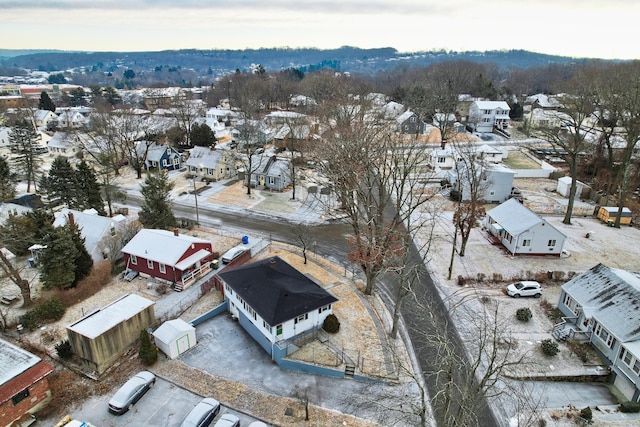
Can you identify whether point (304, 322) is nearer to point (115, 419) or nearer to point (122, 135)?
point (115, 419)

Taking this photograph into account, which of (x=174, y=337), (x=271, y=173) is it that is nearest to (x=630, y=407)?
(x=174, y=337)

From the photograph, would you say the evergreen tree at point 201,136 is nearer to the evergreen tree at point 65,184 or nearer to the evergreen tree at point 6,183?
the evergreen tree at point 6,183

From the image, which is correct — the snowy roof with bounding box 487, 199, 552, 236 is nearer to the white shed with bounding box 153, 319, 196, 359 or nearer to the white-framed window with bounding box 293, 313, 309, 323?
the white-framed window with bounding box 293, 313, 309, 323

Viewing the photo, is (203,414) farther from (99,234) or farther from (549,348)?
(99,234)

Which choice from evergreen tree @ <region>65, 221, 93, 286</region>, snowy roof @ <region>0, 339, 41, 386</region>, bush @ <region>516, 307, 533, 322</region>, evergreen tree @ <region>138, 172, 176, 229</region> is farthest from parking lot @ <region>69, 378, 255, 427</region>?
evergreen tree @ <region>138, 172, 176, 229</region>

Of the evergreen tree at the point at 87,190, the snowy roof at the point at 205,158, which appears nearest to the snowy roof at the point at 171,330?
the evergreen tree at the point at 87,190

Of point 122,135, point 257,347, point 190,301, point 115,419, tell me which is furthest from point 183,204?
point 115,419
